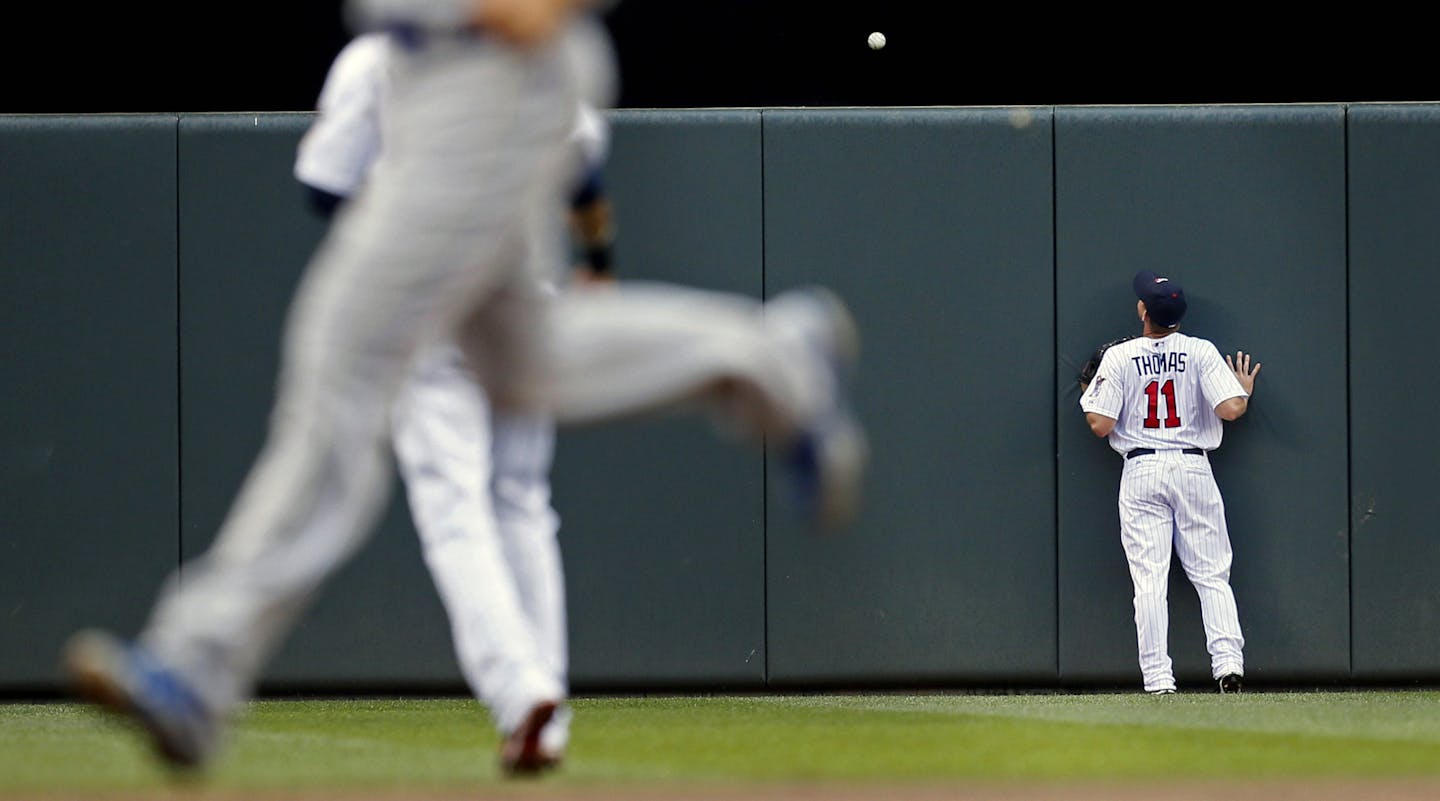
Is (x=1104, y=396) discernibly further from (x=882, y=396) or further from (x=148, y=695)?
(x=148, y=695)

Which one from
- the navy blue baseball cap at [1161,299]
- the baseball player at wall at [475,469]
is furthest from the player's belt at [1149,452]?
the baseball player at wall at [475,469]

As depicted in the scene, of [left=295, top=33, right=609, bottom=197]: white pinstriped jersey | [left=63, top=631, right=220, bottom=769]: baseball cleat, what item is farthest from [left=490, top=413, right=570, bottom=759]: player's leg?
[left=63, top=631, right=220, bottom=769]: baseball cleat

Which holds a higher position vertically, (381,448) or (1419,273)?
(1419,273)

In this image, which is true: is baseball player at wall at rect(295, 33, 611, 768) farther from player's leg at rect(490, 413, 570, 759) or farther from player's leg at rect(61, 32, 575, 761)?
player's leg at rect(61, 32, 575, 761)

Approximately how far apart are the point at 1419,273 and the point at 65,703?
236 inches

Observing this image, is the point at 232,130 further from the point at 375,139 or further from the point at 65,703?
the point at 375,139

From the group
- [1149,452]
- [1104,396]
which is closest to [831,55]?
[1104,396]

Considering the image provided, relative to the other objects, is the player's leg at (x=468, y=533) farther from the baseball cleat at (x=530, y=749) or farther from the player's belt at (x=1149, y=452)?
the player's belt at (x=1149, y=452)

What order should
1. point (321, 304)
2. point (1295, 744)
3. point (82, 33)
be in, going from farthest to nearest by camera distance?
point (82, 33), point (1295, 744), point (321, 304)

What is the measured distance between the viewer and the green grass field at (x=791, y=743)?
4215 mm

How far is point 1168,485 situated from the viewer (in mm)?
8227

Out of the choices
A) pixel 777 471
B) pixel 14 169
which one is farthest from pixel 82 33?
pixel 777 471

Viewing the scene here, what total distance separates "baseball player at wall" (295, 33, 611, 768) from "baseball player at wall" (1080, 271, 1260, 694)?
14.0 ft

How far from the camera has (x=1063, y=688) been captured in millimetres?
8523
